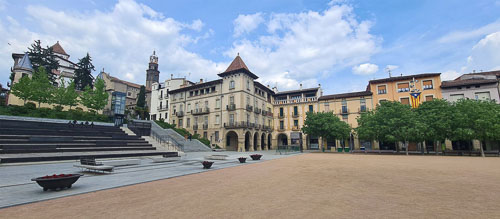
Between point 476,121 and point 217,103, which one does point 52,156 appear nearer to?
point 217,103

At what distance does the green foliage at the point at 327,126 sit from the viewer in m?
32.2

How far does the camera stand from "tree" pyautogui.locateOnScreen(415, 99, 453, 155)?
79.5 feet

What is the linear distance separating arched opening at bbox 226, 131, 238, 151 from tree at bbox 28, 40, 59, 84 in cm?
3509

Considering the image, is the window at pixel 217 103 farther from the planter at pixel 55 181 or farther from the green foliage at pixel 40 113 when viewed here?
the planter at pixel 55 181

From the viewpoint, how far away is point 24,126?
19.8m

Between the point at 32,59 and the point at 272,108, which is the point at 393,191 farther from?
the point at 32,59

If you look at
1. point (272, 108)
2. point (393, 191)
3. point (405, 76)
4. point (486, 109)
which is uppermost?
point (405, 76)

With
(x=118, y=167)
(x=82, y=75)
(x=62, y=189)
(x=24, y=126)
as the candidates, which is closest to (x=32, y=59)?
(x=82, y=75)

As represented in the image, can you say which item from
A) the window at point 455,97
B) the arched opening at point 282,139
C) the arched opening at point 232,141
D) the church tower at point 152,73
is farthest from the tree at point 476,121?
the church tower at point 152,73

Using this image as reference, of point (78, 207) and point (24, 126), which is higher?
point (24, 126)

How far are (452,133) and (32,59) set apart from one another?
67.7m

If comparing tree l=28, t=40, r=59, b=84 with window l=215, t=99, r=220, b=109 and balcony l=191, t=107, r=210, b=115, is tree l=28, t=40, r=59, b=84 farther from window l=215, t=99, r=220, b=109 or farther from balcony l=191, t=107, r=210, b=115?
window l=215, t=99, r=220, b=109

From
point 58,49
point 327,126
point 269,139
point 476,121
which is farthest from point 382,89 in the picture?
point 58,49

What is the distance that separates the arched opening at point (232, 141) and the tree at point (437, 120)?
26.8 m
